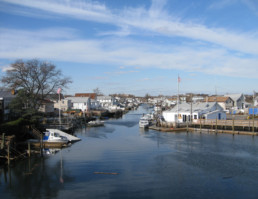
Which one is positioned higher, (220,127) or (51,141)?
(220,127)

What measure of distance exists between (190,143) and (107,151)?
35.6ft

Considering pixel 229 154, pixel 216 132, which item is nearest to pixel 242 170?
pixel 229 154

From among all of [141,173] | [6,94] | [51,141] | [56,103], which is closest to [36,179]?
[141,173]

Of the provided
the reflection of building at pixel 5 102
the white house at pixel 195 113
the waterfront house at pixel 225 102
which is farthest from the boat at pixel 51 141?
the waterfront house at pixel 225 102

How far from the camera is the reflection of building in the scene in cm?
3855

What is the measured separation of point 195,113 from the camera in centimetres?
4591

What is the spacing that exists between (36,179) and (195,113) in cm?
3293

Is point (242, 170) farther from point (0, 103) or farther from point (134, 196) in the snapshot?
point (0, 103)

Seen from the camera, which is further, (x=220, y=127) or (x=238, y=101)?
(x=238, y=101)

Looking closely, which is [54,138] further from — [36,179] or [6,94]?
[6,94]

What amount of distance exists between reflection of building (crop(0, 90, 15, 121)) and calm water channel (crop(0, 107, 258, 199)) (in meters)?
15.2

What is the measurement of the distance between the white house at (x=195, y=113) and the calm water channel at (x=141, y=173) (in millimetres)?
15269

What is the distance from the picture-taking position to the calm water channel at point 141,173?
54.1 feet

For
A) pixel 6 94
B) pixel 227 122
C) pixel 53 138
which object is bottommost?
pixel 53 138
